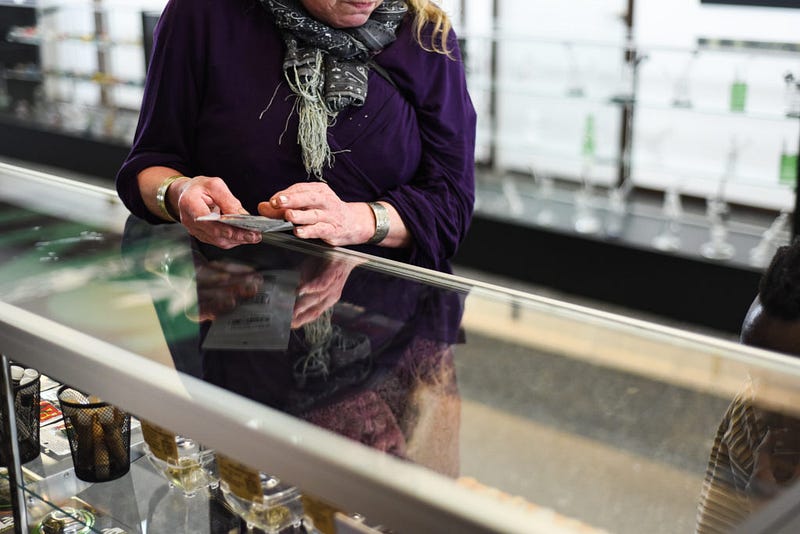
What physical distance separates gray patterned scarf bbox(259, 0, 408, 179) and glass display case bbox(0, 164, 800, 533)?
28 cm

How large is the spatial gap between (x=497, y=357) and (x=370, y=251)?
766mm

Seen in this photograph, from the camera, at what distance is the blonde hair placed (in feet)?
6.23

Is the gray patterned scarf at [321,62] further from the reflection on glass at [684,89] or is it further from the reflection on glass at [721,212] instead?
the reflection on glass at [684,89]

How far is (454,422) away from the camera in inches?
40.2

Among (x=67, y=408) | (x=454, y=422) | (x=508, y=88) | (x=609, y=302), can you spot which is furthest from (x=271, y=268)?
(x=508, y=88)

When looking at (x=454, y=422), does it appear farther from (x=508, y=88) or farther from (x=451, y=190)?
(x=508, y=88)

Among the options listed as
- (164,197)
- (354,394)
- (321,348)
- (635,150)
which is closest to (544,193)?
(635,150)

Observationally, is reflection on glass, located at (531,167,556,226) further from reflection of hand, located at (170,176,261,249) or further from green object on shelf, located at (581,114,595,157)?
reflection of hand, located at (170,176,261,249)

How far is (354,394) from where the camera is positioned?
1057mm

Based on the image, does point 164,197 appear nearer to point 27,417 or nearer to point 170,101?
point 170,101

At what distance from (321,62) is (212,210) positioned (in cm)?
40

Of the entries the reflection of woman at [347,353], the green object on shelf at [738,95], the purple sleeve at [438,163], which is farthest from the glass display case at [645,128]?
the reflection of woman at [347,353]

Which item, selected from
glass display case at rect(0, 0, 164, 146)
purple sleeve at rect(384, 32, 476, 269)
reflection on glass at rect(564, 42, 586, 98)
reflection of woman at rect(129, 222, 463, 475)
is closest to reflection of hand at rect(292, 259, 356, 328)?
reflection of woman at rect(129, 222, 463, 475)

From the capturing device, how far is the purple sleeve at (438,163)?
1.89 metres
